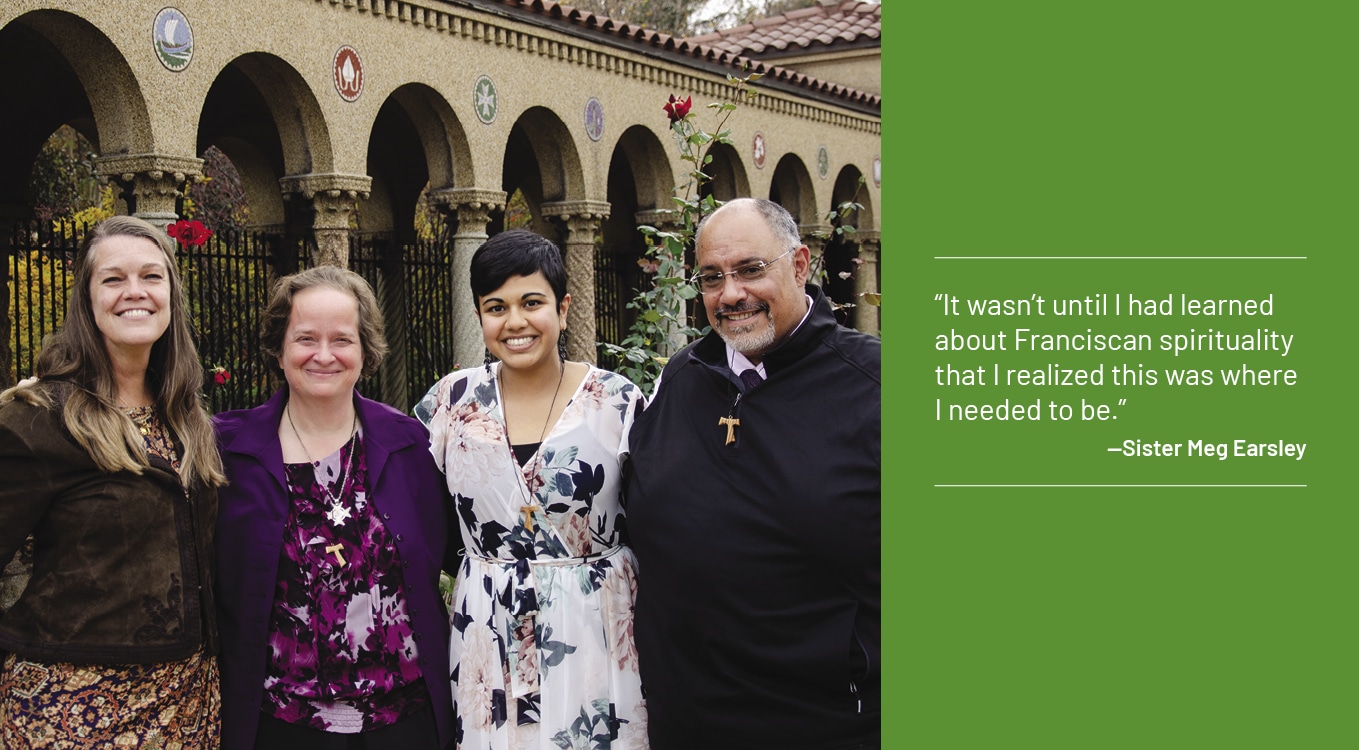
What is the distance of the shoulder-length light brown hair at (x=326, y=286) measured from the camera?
2.88m

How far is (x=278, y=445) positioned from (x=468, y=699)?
724 mm

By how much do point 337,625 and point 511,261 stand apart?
900mm

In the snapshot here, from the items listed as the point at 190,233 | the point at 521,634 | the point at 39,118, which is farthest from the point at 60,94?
the point at 521,634

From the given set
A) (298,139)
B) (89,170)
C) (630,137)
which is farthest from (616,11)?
(298,139)

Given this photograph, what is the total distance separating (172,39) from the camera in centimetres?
799

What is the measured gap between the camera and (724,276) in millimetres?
2719

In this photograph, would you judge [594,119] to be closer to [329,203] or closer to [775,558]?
[329,203]

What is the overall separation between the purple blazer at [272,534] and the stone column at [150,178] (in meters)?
5.59

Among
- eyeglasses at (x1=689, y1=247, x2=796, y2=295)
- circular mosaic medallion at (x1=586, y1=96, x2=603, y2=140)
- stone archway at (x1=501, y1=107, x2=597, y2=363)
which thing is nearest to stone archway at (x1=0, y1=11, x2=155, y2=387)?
stone archway at (x1=501, y1=107, x2=597, y2=363)

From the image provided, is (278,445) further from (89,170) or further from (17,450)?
(89,170)

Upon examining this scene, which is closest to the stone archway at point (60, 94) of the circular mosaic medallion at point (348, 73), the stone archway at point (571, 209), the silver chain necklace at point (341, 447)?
the circular mosaic medallion at point (348, 73)

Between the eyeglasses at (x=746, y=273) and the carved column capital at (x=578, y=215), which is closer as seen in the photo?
the eyeglasses at (x=746, y=273)

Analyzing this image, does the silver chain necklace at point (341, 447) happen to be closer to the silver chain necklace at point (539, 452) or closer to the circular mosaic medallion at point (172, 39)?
the silver chain necklace at point (539, 452)

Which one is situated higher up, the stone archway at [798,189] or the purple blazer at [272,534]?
the stone archway at [798,189]
